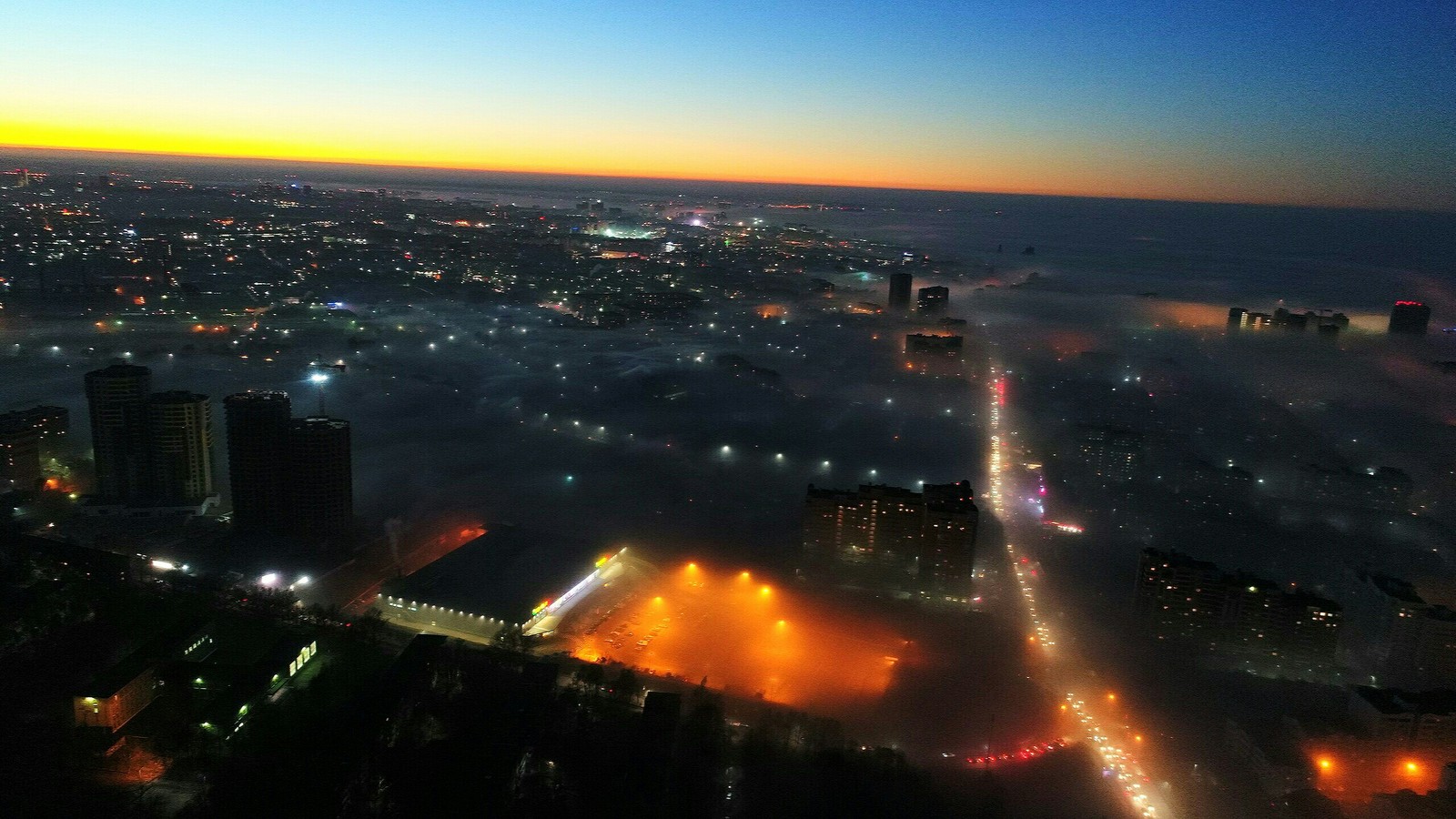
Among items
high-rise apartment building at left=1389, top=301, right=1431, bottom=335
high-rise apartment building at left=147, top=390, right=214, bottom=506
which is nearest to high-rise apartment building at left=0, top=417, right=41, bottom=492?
high-rise apartment building at left=147, top=390, right=214, bottom=506

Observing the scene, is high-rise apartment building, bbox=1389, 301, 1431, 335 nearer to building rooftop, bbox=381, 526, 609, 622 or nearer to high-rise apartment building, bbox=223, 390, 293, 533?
building rooftop, bbox=381, 526, 609, 622

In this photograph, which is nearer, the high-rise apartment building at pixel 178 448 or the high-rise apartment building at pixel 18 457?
the high-rise apartment building at pixel 178 448

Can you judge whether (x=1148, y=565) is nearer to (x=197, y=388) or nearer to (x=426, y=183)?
(x=197, y=388)

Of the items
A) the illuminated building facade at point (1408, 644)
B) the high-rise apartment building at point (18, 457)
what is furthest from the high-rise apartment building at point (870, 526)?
the high-rise apartment building at point (18, 457)

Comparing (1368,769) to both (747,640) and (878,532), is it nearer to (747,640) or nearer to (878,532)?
(878,532)

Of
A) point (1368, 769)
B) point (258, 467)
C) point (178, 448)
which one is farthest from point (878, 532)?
point (178, 448)

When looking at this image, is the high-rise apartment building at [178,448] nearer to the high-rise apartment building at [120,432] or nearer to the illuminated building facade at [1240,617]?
the high-rise apartment building at [120,432]
